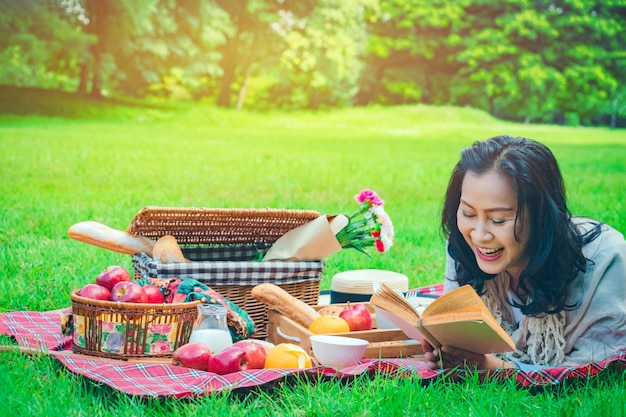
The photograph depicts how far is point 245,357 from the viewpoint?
2.66 meters

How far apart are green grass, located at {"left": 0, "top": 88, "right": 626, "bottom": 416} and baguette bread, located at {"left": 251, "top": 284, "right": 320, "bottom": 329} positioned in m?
0.55

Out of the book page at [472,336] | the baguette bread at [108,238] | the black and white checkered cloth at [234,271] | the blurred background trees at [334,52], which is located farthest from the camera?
the blurred background trees at [334,52]

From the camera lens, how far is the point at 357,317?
9.93 feet

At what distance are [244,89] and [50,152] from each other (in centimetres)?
1187

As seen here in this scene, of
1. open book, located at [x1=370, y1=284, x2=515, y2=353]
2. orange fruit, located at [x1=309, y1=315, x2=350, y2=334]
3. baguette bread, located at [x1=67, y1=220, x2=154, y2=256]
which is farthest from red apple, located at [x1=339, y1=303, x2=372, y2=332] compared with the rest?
baguette bread, located at [x1=67, y1=220, x2=154, y2=256]

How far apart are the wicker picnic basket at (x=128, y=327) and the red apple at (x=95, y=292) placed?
0.10ft

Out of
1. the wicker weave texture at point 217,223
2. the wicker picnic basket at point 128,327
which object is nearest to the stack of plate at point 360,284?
the wicker weave texture at point 217,223

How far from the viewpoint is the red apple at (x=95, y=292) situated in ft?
9.15

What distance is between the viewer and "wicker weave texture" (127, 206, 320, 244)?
3473mm

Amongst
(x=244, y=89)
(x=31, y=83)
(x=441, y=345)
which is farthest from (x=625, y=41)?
(x=441, y=345)

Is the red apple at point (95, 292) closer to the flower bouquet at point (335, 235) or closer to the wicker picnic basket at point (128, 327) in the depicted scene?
the wicker picnic basket at point (128, 327)

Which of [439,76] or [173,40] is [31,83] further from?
[439,76]

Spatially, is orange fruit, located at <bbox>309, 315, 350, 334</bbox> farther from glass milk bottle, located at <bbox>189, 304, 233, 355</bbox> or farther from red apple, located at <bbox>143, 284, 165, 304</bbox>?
red apple, located at <bbox>143, 284, 165, 304</bbox>

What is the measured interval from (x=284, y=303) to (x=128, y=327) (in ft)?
2.12
